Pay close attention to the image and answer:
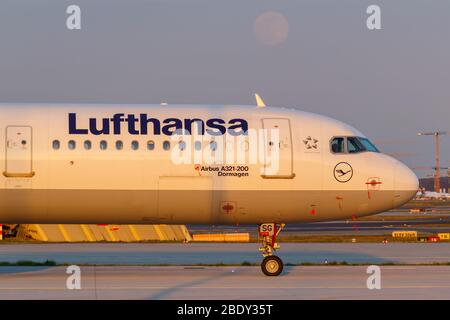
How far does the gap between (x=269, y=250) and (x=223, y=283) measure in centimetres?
270

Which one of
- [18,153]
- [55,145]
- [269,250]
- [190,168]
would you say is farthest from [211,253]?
[18,153]

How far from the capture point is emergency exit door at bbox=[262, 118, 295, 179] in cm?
2497

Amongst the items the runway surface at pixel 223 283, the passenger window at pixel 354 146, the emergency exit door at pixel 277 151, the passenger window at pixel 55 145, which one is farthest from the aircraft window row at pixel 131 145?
the passenger window at pixel 354 146

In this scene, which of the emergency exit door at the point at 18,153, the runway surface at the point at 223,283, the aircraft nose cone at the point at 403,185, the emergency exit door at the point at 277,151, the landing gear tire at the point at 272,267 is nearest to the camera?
the runway surface at the point at 223,283

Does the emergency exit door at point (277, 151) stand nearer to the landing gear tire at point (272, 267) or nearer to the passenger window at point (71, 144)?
the landing gear tire at point (272, 267)

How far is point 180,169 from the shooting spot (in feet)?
79.9

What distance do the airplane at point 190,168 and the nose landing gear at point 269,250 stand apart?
32 mm

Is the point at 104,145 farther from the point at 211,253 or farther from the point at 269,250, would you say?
the point at 211,253

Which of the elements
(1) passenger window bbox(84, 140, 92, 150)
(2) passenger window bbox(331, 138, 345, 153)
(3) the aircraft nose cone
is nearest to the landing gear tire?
(2) passenger window bbox(331, 138, 345, 153)

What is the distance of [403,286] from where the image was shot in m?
23.0

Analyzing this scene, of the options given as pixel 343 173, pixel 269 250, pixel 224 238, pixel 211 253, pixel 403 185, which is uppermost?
pixel 343 173

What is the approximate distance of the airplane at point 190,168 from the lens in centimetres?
2378
